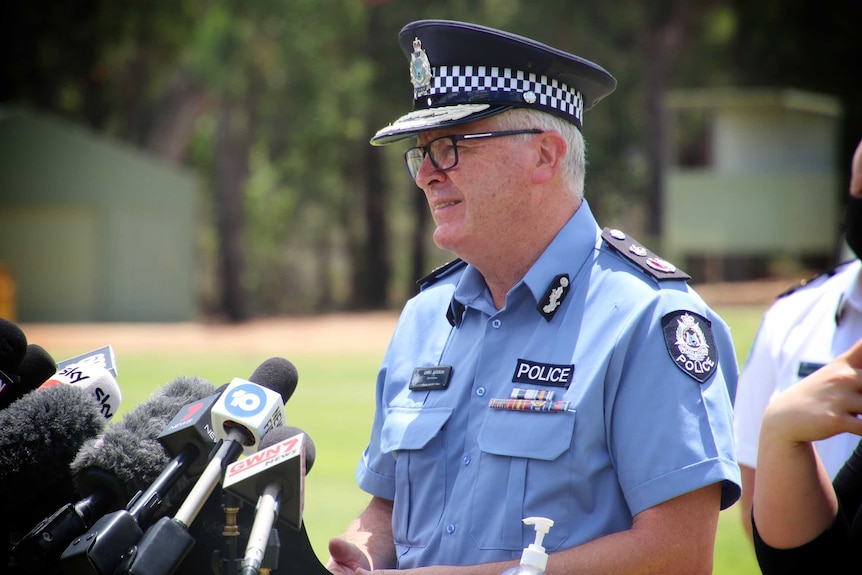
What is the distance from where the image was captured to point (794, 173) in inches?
1066

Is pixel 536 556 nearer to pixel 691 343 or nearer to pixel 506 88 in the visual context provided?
pixel 691 343

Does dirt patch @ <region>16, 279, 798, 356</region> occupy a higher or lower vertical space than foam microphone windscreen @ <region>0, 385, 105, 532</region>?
lower

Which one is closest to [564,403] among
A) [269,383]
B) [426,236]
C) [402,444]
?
[402,444]

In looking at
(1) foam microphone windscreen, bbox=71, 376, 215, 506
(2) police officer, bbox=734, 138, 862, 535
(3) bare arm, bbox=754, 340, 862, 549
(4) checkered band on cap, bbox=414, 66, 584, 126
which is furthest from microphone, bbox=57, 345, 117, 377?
(2) police officer, bbox=734, 138, 862, 535

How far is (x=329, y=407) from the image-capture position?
14.3 m

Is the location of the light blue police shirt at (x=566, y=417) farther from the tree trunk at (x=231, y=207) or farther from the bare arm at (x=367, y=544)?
the tree trunk at (x=231, y=207)

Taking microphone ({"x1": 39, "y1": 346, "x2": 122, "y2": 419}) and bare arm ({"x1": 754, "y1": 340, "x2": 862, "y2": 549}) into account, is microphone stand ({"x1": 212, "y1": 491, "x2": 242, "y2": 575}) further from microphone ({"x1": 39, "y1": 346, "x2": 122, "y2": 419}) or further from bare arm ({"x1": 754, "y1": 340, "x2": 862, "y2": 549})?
bare arm ({"x1": 754, "y1": 340, "x2": 862, "y2": 549})

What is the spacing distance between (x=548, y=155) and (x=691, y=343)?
2.18ft

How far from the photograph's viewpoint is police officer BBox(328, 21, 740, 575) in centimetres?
259

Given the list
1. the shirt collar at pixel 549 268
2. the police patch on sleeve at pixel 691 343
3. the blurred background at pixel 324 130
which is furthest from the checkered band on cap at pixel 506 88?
the blurred background at pixel 324 130

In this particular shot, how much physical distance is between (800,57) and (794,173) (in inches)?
304

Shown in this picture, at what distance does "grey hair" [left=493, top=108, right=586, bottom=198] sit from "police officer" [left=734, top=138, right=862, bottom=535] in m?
1.13

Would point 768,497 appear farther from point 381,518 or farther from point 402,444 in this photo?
point 381,518

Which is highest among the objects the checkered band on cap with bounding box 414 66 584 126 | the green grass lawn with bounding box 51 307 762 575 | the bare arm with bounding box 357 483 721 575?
the checkered band on cap with bounding box 414 66 584 126
